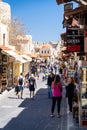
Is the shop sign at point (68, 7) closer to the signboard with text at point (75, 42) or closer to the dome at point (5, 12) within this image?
the signboard with text at point (75, 42)

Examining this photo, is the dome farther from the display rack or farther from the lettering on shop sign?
the display rack

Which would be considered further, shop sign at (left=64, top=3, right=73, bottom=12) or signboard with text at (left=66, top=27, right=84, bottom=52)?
shop sign at (left=64, top=3, right=73, bottom=12)

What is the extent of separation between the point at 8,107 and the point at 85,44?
32.2 ft

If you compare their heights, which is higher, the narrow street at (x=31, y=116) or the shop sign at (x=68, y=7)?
the shop sign at (x=68, y=7)

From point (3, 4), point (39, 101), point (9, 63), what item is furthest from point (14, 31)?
point (39, 101)

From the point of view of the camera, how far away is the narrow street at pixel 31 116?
1648 centimetres

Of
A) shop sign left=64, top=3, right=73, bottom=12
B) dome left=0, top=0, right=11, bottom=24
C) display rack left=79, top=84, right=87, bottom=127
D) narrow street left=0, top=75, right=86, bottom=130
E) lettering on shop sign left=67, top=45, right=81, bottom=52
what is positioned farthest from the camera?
dome left=0, top=0, right=11, bottom=24

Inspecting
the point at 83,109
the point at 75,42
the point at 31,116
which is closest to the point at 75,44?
the point at 75,42

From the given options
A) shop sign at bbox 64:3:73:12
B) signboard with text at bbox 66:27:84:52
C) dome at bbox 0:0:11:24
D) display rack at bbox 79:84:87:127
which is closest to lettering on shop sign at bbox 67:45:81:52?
signboard with text at bbox 66:27:84:52

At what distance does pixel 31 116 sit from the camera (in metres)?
19.2

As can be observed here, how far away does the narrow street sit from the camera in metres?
16.5

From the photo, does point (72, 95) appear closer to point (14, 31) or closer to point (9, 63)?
point (9, 63)

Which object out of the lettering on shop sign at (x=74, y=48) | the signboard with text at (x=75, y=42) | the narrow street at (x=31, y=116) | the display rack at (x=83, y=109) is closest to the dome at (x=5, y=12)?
the narrow street at (x=31, y=116)

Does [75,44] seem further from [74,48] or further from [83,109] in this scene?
[83,109]
